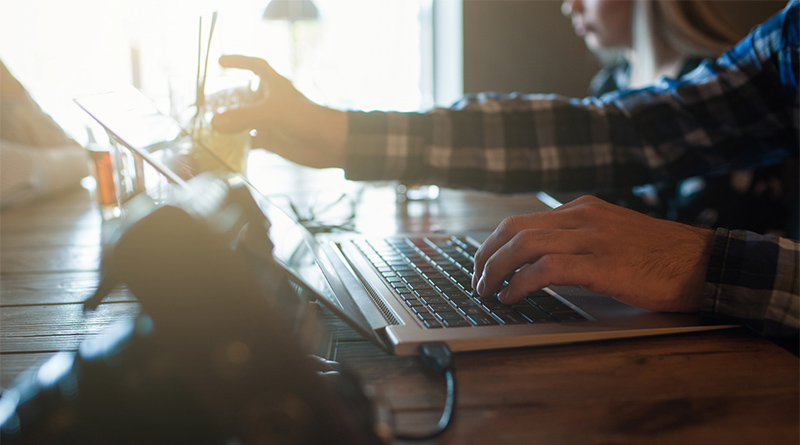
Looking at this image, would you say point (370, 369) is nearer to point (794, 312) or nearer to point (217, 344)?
point (217, 344)

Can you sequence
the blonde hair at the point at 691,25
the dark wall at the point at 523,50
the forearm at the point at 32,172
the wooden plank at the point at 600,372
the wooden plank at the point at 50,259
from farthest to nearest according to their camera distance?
1. the dark wall at the point at 523,50
2. the blonde hair at the point at 691,25
3. the forearm at the point at 32,172
4. the wooden plank at the point at 50,259
5. the wooden plank at the point at 600,372

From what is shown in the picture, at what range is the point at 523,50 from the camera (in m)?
3.35

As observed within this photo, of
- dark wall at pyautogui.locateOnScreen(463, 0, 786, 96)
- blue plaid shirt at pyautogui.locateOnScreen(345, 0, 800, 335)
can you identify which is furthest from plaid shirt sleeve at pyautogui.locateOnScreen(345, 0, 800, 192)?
dark wall at pyautogui.locateOnScreen(463, 0, 786, 96)

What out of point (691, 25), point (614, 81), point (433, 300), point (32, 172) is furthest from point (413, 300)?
point (614, 81)

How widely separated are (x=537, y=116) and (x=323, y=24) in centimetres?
287

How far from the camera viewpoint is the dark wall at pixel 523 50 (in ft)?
10.8

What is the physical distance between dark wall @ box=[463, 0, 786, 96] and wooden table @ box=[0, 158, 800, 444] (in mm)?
3059

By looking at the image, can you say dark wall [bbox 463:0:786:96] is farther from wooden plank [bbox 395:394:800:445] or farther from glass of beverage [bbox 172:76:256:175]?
wooden plank [bbox 395:394:800:445]

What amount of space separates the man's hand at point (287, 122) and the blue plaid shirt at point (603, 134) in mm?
34

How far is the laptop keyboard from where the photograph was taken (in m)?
0.46

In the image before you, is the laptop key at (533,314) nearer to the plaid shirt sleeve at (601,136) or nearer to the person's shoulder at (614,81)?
the plaid shirt sleeve at (601,136)

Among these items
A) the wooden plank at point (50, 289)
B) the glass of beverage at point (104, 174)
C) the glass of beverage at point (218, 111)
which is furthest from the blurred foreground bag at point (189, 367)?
the glass of beverage at point (104, 174)

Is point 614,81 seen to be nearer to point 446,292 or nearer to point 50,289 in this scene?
point 446,292

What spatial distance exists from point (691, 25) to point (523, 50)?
6.45 feet
